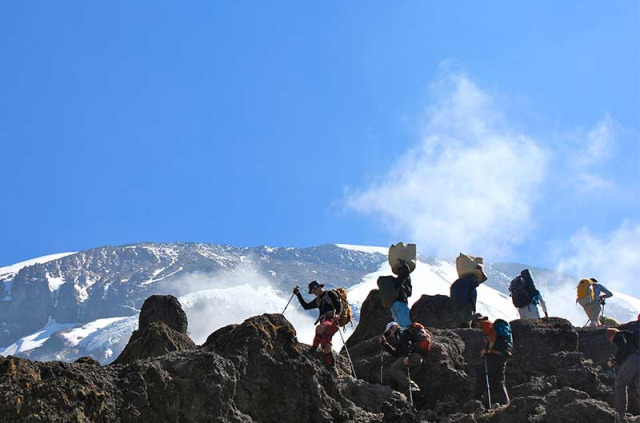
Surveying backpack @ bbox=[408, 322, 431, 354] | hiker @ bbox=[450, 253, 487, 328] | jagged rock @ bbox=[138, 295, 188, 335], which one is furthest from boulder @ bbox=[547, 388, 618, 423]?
jagged rock @ bbox=[138, 295, 188, 335]

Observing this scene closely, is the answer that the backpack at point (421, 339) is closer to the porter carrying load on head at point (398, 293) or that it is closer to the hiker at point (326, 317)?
the hiker at point (326, 317)

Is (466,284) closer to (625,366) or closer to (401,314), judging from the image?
(401,314)

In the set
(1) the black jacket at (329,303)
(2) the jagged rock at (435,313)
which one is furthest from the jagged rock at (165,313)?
(1) the black jacket at (329,303)

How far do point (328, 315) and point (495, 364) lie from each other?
4102mm

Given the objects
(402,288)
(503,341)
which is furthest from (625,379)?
(402,288)

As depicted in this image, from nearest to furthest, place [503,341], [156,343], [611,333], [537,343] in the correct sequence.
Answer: [611,333] < [503,341] < [537,343] < [156,343]

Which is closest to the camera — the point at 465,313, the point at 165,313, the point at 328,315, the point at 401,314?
the point at 328,315

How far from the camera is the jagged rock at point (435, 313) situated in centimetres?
2636

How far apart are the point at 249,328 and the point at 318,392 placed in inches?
80.8

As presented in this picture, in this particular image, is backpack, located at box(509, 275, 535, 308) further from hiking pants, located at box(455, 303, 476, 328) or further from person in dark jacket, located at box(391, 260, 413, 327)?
person in dark jacket, located at box(391, 260, 413, 327)

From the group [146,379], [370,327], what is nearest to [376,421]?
[146,379]

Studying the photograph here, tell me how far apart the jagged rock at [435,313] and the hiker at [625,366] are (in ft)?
27.9

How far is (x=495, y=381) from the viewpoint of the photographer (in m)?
18.8

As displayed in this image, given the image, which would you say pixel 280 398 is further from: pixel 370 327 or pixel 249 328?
pixel 370 327
